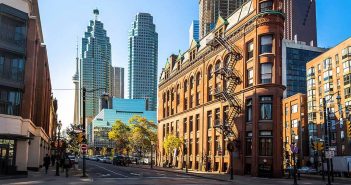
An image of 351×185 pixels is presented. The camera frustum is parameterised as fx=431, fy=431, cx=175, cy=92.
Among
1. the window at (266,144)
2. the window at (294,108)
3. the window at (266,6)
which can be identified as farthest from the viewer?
the window at (294,108)

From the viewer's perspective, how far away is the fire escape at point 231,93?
55.1m

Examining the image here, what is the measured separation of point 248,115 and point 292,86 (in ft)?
369

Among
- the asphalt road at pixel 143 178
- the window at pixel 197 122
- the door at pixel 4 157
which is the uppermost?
the window at pixel 197 122

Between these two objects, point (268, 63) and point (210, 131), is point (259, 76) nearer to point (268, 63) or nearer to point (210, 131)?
point (268, 63)

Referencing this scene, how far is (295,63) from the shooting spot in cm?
16088

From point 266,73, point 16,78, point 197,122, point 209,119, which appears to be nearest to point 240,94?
point 266,73

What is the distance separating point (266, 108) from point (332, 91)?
5445 centimetres

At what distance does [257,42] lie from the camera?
51094mm

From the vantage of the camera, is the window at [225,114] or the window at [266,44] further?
the window at [225,114]

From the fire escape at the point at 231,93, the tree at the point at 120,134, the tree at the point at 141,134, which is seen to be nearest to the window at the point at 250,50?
the fire escape at the point at 231,93

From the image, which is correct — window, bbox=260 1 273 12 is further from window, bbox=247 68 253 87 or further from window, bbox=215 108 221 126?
window, bbox=215 108 221 126

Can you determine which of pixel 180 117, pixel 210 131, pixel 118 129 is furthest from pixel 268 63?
pixel 118 129

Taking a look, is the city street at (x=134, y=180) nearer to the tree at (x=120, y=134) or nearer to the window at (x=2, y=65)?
the window at (x=2, y=65)

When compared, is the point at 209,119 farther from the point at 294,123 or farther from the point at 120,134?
the point at 120,134
